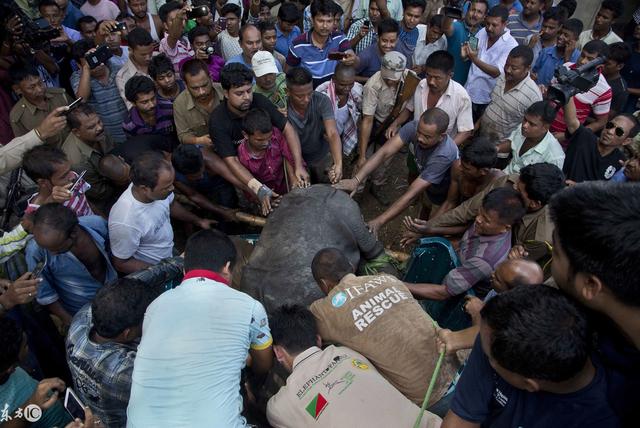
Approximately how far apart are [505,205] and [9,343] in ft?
8.75

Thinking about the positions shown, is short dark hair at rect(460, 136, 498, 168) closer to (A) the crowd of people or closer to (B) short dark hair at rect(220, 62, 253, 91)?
(A) the crowd of people

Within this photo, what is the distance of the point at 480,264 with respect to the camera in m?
2.79

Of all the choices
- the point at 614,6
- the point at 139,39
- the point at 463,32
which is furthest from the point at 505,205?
the point at 614,6

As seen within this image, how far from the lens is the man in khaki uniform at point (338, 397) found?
6.09 ft

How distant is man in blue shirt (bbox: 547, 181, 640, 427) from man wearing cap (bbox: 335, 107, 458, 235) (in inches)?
81.8

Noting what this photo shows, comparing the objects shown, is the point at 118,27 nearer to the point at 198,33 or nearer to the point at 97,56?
the point at 97,56

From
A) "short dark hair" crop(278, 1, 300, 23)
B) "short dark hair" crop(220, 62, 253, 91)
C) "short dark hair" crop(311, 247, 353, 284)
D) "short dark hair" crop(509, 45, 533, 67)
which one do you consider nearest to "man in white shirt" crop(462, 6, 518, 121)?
"short dark hair" crop(509, 45, 533, 67)

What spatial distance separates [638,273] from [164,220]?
2834 mm

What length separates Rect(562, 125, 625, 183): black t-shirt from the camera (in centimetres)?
378

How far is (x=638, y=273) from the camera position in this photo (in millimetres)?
1156

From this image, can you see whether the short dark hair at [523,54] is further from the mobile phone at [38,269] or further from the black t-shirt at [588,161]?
the mobile phone at [38,269]

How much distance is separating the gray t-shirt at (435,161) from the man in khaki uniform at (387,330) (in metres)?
1.57

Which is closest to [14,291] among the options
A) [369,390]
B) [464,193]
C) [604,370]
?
[369,390]

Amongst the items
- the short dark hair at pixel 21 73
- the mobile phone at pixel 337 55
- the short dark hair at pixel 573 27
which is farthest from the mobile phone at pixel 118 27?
the short dark hair at pixel 573 27
